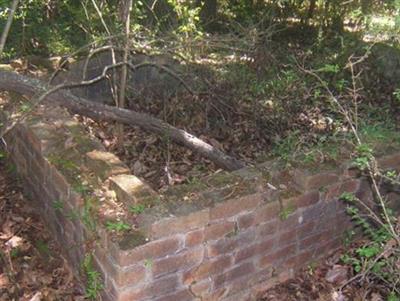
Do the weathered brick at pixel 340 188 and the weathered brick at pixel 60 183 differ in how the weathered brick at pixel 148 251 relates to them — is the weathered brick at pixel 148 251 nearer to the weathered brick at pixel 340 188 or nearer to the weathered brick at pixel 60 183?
the weathered brick at pixel 60 183

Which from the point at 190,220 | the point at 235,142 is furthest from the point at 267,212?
the point at 235,142

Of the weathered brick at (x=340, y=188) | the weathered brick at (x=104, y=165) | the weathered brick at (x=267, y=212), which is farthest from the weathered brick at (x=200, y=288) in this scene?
the weathered brick at (x=340, y=188)

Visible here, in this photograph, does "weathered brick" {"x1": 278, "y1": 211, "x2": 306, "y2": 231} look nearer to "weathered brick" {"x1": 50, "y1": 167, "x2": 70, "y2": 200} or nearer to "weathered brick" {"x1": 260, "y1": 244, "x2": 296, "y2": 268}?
"weathered brick" {"x1": 260, "y1": 244, "x2": 296, "y2": 268}

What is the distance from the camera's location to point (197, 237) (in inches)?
113

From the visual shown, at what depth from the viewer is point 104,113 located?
4285 mm

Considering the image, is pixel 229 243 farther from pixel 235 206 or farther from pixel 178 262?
pixel 178 262

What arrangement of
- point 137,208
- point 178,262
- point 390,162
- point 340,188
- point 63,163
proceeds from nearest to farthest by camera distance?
point 137,208 → point 178,262 → point 63,163 → point 340,188 → point 390,162

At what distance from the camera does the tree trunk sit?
4043 mm

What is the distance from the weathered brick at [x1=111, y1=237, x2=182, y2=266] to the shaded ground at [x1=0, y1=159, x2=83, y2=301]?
0.83m

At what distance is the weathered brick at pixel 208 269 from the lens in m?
2.98

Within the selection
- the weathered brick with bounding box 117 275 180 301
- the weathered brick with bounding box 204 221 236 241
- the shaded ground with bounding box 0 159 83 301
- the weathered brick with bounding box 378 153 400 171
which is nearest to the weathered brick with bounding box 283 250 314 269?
the weathered brick with bounding box 204 221 236 241

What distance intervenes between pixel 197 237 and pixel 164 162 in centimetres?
214

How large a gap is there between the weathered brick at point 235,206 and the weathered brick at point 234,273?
1.49ft

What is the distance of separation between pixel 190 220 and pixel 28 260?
4.62 ft
